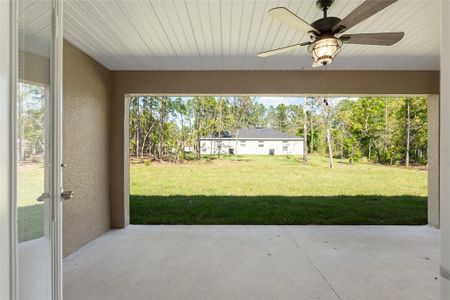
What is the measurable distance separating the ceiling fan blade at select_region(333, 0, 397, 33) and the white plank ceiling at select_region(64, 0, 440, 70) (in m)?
0.31

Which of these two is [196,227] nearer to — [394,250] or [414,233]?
[394,250]

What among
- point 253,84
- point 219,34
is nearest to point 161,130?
point 253,84

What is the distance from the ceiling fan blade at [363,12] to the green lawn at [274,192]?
365 centimetres

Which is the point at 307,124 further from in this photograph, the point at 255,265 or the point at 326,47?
the point at 326,47

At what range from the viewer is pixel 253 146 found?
9391 millimetres

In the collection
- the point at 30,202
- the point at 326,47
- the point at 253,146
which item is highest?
the point at 326,47

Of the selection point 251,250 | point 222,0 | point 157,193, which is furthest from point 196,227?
point 222,0

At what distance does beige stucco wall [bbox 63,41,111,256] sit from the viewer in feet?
10.3

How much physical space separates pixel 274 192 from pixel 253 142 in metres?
2.61

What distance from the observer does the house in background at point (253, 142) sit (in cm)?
870

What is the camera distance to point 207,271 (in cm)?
280

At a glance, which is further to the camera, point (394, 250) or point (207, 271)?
point (394, 250)

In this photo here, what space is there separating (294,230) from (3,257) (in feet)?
13.1

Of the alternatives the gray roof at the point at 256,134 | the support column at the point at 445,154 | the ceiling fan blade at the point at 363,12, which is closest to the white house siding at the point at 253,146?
the gray roof at the point at 256,134
